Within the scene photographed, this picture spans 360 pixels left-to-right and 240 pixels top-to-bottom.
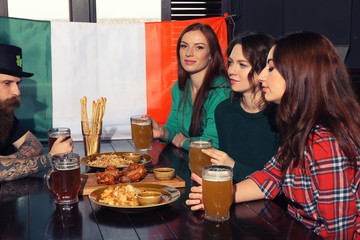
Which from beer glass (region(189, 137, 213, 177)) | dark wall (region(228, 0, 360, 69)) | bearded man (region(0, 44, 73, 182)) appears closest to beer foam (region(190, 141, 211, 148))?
beer glass (region(189, 137, 213, 177))

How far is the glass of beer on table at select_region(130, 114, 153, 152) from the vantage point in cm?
203

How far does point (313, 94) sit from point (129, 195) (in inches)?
24.4

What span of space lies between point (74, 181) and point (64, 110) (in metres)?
1.60

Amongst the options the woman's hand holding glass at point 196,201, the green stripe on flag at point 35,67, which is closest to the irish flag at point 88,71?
the green stripe on flag at point 35,67

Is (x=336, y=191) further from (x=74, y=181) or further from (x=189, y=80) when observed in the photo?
(x=189, y=80)

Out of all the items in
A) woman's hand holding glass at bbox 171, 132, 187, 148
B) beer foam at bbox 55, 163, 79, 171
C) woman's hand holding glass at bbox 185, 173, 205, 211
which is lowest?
woman's hand holding glass at bbox 171, 132, 187, 148

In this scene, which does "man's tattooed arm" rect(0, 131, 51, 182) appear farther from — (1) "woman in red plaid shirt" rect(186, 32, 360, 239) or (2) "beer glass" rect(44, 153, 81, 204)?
(1) "woman in red plaid shirt" rect(186, 32, 360, 239)

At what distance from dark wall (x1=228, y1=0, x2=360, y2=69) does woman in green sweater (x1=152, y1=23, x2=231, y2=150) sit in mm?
1334

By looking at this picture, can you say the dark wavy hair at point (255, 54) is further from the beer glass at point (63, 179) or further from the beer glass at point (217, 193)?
the beer glass at point (63, 179)

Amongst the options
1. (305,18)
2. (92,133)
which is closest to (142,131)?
(92,133)

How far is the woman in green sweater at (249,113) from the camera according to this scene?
6.34 feet

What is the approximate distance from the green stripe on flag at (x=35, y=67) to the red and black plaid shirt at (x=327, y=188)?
1.91 meters

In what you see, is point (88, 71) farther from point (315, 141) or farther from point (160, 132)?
point (315, 141)

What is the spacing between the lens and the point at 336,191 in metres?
1.21
